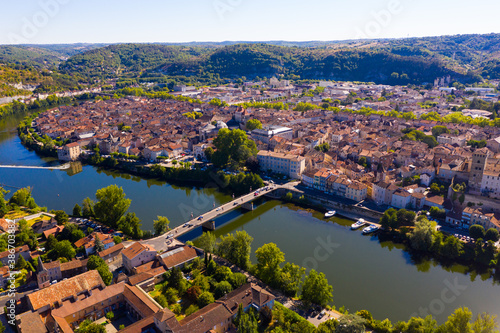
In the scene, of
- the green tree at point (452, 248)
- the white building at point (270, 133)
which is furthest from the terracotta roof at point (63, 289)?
the white building at point (270, 133)

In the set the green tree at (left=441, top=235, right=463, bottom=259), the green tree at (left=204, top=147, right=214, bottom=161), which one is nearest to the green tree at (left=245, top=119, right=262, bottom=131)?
the green tree at (left=204, top=147, right=214, bottom=161)

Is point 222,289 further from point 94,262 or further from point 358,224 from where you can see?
point 358,224

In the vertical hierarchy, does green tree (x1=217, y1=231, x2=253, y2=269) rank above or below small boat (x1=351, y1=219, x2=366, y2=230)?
above

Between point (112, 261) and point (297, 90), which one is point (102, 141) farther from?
point (297, 90)

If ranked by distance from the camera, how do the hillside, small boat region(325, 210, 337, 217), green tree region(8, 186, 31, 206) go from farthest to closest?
the hillside < green tree region(8, 186, 31, 206) < small boat region(325, 210, 337, 217)

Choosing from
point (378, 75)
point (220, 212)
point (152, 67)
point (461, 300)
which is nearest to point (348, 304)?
point (461, 300)

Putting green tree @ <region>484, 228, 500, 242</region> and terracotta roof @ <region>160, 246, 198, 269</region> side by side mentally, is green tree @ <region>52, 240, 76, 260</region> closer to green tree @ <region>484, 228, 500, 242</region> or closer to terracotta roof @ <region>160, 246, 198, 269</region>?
terracotta roof @ <region>160, 246, 198, 269</region>

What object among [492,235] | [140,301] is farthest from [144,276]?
[492,235]
